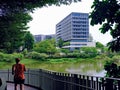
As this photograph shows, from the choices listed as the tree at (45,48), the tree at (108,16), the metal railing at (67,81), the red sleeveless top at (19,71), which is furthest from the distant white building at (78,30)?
the tree at (108,16)

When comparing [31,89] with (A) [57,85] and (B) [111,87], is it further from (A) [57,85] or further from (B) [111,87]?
(B) [111,87]

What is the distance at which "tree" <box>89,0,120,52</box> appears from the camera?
27.9 ft

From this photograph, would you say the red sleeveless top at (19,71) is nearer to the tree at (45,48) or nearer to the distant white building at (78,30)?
the tree at (45,48)

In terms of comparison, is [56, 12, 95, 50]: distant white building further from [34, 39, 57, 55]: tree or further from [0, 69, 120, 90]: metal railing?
[0, 69, 120, 90]: metal railing

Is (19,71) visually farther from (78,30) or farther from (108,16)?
(78,30)

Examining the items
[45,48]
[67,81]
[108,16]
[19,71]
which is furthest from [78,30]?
[108,16]

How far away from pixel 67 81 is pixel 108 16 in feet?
10.2

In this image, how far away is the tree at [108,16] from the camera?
27.9 ft

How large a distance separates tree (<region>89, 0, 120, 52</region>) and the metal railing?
1.28m

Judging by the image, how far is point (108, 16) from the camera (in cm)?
855

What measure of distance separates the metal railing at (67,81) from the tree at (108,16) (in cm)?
128

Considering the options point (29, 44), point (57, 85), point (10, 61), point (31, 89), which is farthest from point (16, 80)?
point (29, 44)

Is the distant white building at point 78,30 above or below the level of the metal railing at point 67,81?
above

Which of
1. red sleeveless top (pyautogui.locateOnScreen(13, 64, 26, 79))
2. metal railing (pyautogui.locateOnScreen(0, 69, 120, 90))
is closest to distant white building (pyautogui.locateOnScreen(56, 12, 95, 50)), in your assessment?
metal railing (pyautogui.locateOnScreen(0, 69, 120, 90))
